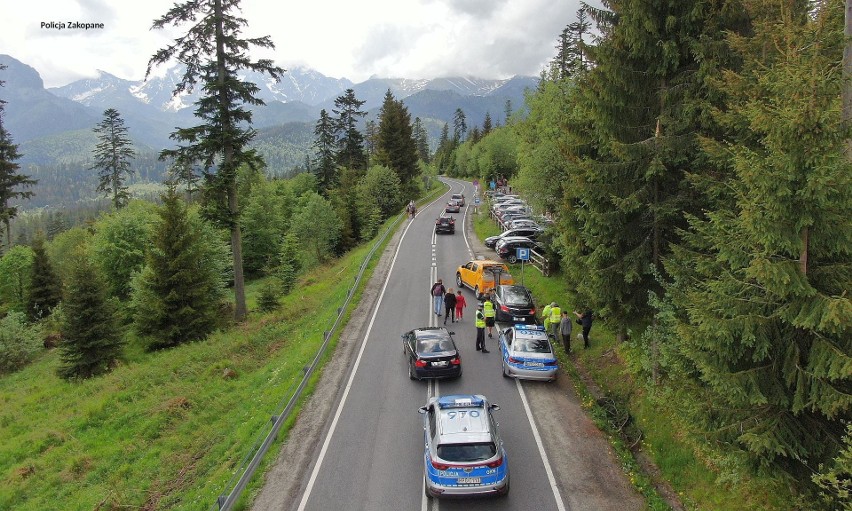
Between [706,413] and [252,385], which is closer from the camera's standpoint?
[706,413]

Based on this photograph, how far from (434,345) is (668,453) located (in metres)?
7.33

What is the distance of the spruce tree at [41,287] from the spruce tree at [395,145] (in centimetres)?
3618

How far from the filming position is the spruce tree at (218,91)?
2288 cm

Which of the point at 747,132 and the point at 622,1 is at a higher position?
the point at 622,1

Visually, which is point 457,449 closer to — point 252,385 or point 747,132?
point 747,132

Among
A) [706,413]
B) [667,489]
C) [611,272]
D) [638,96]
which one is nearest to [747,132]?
[638,96]

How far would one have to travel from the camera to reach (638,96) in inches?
530

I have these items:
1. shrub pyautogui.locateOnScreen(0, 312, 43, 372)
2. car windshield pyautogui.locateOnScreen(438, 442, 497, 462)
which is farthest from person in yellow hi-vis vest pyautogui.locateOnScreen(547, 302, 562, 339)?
shrub pyautogui.locateOnScreen(0, 312, 43, 372)

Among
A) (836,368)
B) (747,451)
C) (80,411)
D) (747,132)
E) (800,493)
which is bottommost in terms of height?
(80,411)

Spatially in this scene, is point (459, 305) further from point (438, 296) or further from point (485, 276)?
point (485, 276)

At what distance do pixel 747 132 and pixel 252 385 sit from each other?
1766 cm

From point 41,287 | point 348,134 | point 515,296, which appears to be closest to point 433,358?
point 515,296

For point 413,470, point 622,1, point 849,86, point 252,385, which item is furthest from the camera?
point 252,385

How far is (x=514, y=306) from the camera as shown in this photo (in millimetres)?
20672
